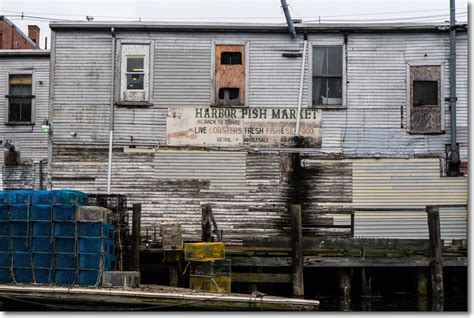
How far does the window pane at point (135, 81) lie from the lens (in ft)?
72.2

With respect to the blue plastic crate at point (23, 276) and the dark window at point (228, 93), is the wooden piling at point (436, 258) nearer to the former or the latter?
the dark window at point (228, 93)

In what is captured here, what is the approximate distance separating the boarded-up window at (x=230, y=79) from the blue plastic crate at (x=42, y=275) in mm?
7320

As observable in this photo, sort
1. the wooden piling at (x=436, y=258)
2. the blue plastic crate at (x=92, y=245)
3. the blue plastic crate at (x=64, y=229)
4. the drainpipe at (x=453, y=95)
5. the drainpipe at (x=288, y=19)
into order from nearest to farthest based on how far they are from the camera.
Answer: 1. the blue plastic crate at (x=92, y=245)
2. the blue plastic crate at (x=64, y=229)
3. the wooden piling at (x=436, y=258)
4. the drainpipe at (x=288, y=19)
5. the drainpipe at (x=453, y=95)

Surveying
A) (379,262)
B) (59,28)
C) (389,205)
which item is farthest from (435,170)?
(59,28)

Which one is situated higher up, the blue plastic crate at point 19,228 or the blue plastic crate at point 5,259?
the blue plastic crate at point 19,228

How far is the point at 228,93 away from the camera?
2198cm

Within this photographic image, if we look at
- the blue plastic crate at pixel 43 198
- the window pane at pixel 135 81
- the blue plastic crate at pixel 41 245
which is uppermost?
the window pane at pixel 135 81

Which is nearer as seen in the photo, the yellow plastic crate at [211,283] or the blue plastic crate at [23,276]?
the blue plastic crate at [23,276]

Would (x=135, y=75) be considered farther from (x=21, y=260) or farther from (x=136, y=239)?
(x=21, y=260)

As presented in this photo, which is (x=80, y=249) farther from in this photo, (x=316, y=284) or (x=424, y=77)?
(x=424, y=77)

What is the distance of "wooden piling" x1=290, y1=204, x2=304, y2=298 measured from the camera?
63.2 feet

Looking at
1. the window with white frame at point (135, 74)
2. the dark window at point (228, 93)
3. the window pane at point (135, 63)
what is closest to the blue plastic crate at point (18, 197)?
the window with white frame at point (135, 74)

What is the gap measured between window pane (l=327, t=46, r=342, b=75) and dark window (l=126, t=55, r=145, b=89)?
570 centimetres

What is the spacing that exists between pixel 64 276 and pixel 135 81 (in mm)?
6938
